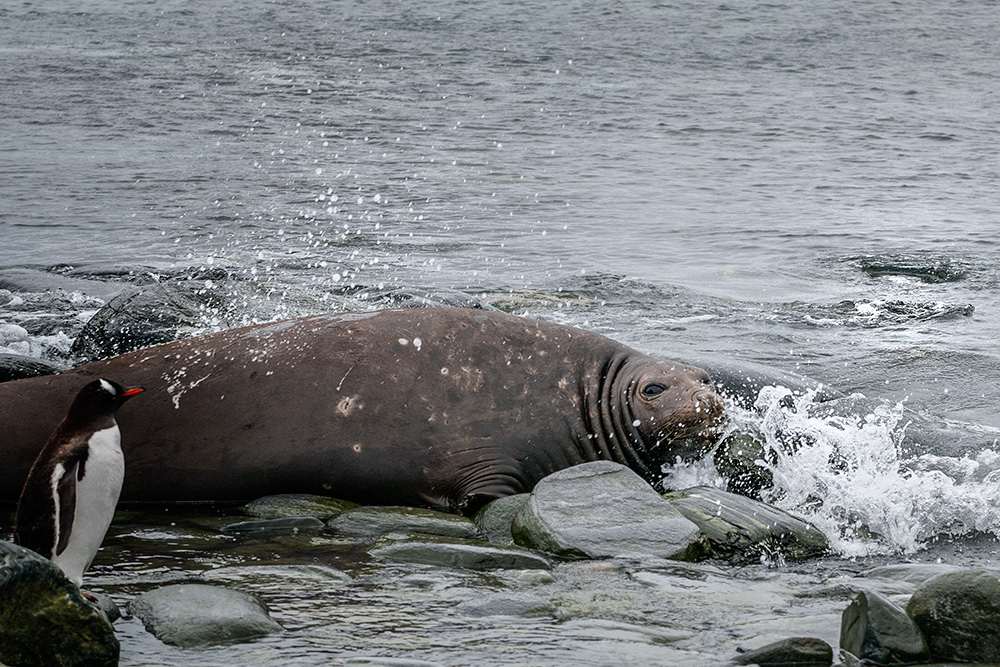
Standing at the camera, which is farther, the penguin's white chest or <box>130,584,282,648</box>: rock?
the penguin's white chest

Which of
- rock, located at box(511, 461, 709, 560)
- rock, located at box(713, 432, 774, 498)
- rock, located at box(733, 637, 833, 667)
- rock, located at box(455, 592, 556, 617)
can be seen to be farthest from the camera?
rock, located at box(713, 432, 774, 498)

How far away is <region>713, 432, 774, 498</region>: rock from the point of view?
605 centimetres

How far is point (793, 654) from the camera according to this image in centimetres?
364

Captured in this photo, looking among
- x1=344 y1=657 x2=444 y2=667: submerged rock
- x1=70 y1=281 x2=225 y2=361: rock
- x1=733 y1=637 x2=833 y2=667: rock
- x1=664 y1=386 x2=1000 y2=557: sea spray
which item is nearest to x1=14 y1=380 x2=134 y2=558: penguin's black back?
x1=344 y1=657 x2=444 y2=667: submerged rock

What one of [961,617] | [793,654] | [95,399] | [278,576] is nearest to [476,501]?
[278,576]

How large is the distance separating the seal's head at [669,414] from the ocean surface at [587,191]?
164 millimetres

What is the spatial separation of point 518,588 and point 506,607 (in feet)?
0.96

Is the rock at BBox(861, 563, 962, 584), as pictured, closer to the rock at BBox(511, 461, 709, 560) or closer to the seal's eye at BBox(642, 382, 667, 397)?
the rock at BBox(511, 461, 709, 560)

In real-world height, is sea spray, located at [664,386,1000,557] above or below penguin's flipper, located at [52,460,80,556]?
below

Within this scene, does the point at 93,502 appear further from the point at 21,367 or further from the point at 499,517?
the point at 21,367

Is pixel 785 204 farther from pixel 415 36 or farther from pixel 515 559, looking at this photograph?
pixel 415 36

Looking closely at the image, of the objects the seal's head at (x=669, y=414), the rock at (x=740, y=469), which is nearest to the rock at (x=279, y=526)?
the seal's head at (x=669, y=414)

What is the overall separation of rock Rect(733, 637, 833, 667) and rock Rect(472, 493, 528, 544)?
1.70 m

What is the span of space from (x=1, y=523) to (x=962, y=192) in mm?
14272
